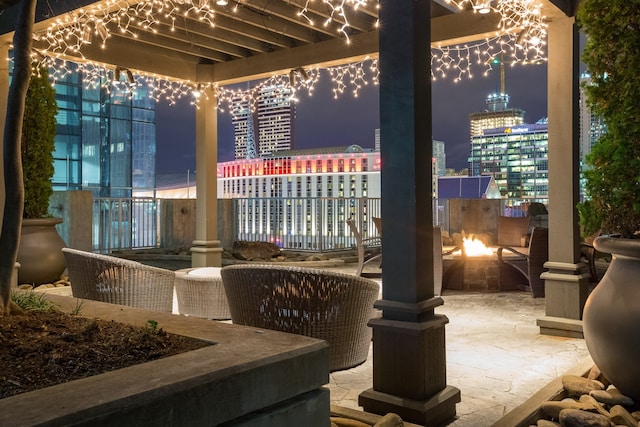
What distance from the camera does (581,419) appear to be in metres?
2.45

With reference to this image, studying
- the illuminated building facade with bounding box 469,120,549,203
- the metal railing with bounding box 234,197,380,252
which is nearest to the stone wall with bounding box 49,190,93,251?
the metal railing with bounding box 234,197,380,252

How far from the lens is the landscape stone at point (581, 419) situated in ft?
7.95

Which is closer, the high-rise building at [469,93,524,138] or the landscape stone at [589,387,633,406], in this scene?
the landscape stone at [589,387,633,406]

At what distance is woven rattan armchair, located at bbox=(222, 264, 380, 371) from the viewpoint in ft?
9.63

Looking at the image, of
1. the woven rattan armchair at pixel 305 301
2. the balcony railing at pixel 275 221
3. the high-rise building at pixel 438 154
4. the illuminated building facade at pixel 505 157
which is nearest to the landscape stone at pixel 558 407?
the woven rattan armchair at pixel 305 301

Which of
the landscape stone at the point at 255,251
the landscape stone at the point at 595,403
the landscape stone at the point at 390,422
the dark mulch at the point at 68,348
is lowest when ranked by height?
the landscape stone at the point at 595,403

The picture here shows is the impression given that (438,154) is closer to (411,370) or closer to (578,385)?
(578,385)

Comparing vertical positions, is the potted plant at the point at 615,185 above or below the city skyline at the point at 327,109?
below

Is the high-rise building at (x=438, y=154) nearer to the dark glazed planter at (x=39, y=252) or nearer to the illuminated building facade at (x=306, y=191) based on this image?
the illuminated building facade at (x=306, y=191)

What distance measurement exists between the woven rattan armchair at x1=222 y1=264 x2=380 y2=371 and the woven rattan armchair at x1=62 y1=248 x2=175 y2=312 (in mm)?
822

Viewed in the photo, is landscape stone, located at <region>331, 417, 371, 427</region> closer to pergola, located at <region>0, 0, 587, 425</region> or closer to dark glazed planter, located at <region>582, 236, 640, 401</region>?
pergola, located at <region>0, 0, 587, 425</region>

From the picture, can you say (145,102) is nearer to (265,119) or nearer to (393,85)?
(265,119)

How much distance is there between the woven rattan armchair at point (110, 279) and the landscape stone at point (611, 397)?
2.68 m

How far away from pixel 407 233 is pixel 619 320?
1.06m
